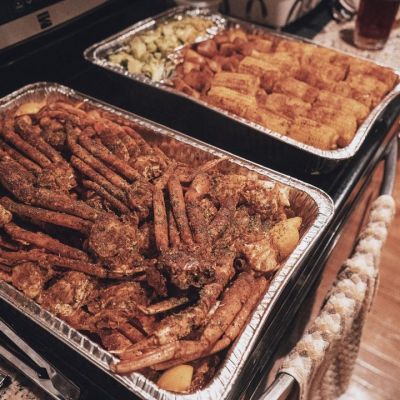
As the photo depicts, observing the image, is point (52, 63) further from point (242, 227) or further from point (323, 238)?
point (323, 238)

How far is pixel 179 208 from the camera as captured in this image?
1.16 meters

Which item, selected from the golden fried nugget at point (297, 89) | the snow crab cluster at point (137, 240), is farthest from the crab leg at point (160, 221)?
the golden fried nugget at point (297, 89)

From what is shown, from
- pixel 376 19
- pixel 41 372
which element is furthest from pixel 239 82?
pixel 41 372

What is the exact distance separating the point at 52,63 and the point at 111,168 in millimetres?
747

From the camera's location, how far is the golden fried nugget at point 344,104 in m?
1.64

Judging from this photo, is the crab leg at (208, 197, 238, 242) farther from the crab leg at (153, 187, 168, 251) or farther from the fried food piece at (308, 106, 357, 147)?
the fried food piece at (308, 106, 357, 147)

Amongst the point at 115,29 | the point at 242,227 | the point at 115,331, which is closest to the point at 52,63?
the point at 115,29

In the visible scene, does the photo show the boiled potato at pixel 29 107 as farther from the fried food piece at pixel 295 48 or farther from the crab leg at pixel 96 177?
the fried food piece at pixel 295 48

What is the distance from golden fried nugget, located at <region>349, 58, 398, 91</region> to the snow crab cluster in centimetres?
93

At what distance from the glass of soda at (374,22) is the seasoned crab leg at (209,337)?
180 cm

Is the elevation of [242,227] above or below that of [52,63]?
below

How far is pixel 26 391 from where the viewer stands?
984mm

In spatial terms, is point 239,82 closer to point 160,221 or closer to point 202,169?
point 202,169

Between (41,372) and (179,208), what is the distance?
52cm
